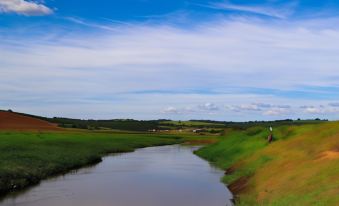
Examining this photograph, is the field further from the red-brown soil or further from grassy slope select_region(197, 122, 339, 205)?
the red-brown soil

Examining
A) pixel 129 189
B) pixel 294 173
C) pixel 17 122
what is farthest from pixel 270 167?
pixel 17 122

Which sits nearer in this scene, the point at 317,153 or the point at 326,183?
the point at 326,183

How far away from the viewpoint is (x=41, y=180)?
140 ft

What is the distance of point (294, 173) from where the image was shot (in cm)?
3108

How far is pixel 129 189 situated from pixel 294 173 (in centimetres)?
1443

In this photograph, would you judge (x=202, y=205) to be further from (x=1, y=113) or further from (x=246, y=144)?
(x=1, y=113)

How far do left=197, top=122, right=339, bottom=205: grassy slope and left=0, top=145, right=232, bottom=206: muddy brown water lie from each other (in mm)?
2308

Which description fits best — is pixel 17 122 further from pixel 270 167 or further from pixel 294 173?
pixel 294 173

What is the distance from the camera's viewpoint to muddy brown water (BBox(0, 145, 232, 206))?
32.2 meters

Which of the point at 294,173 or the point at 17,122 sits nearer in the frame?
the point at 294,173

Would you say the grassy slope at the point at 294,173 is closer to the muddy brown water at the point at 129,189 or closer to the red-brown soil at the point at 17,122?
the muddy brown water at the point at 129,189

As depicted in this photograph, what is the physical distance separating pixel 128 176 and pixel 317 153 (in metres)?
20.6

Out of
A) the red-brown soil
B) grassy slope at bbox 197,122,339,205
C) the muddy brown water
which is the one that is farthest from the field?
the red-brown soil

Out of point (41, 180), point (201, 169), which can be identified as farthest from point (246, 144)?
point (41, 180)
